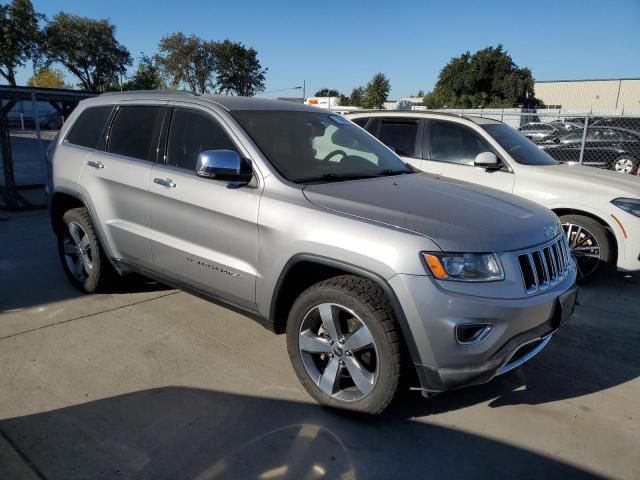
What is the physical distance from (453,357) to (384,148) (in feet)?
7.28

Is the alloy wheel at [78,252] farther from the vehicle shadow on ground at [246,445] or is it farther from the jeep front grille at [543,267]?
the jeep front grille at [543,267]

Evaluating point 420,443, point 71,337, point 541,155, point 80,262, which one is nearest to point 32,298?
point 80,262

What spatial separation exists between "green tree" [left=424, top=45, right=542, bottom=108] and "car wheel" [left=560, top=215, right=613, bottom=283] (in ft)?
174

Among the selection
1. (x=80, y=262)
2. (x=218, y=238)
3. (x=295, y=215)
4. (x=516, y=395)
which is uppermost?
(x=295, y=215)

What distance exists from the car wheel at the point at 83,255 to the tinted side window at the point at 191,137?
48.4 inches

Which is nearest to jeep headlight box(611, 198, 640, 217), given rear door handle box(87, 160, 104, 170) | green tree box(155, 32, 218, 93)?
rear door handle box(87, 160, 104, 170)

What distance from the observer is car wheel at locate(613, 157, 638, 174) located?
14.0m

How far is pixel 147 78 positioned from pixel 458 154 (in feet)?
161

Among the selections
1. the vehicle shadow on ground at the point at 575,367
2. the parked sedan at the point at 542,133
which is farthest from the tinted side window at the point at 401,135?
the parked sedan at the point at 542,133

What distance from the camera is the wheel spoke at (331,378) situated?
2879mm

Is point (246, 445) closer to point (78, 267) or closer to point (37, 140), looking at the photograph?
point (78, 267)

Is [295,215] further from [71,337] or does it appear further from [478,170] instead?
[478,170]

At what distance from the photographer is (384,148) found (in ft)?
13.8

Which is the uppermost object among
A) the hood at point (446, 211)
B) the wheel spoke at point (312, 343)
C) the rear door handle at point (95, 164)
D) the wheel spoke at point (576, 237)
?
the rear door handle at point (95, 164)
